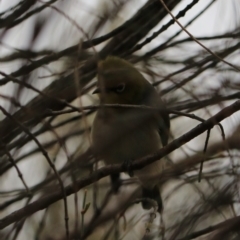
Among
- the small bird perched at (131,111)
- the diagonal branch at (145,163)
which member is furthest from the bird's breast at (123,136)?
the diagonal branch at (145,163)

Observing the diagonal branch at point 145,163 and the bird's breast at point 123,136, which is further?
the diagonal branch at point 145,163

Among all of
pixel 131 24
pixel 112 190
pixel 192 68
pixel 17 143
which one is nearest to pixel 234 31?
pixel 192 68

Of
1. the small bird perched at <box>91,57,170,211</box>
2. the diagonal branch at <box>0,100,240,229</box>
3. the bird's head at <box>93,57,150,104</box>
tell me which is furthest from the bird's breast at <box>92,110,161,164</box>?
the bird's head at <box>93,57,150,104</box>

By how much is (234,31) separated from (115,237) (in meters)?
1.26

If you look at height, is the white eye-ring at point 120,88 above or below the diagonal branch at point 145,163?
above

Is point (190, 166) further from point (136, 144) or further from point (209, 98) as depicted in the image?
point (136, 144)

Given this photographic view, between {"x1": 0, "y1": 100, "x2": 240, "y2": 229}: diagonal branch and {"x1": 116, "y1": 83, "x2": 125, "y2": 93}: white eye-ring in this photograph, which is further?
{"x1": 116, "y1": 83, "x2": 125, "y2": 93}: white eye-ring

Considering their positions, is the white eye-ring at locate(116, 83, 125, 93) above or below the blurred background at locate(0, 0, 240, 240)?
above

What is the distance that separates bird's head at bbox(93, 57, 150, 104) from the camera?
3.59m

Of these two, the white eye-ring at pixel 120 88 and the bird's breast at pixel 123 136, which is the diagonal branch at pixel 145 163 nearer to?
the bird's breast at pixel 123 136

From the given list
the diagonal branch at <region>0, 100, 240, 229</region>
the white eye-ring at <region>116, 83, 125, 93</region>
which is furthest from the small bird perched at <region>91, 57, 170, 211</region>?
the diagonal branch at <region>0, 100, 240, 229</region>

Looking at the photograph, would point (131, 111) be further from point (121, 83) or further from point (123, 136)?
point (121, 83)

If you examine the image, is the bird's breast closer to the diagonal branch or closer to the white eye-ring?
the diagonal branch

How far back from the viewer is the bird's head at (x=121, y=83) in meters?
3.59
